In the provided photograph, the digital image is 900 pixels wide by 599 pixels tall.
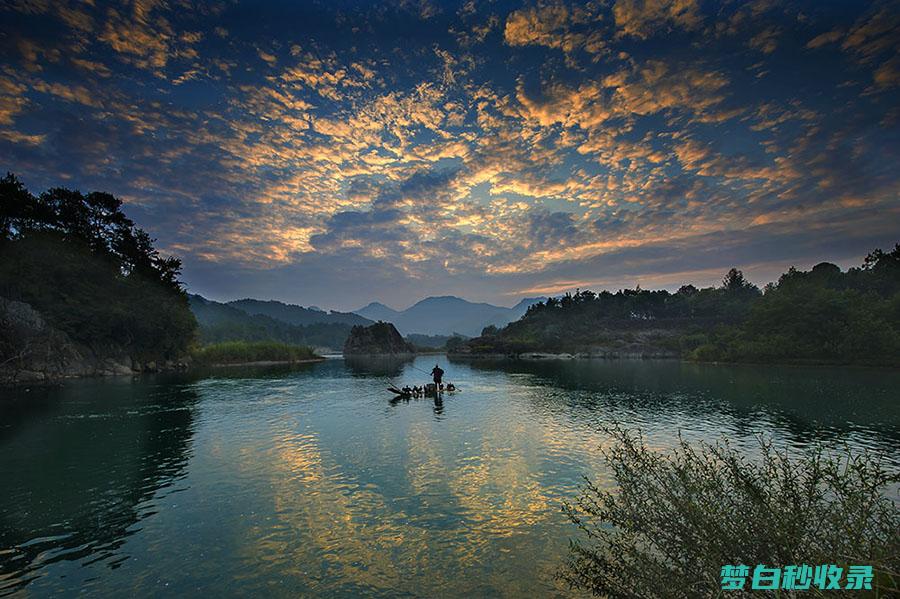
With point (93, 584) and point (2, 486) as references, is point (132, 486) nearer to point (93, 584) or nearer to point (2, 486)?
point (2, 486)

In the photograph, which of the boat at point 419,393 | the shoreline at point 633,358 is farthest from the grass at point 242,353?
the boat at point 419,393

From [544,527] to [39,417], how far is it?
158 ft

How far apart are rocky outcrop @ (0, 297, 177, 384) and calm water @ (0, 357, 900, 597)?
→ 2600cm

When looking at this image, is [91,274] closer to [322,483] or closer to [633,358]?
[322,483]

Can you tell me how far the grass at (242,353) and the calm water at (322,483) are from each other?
68.5m

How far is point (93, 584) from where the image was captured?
40.1ft

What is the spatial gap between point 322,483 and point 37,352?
79465 millimetres

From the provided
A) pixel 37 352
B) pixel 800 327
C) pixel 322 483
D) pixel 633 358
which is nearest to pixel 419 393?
pixel 322 483

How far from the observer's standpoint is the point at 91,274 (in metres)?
88.9

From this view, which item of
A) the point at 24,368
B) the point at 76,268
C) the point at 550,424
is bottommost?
the point at 550,424

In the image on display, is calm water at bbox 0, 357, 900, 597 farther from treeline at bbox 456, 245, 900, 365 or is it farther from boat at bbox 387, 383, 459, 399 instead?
treeline at bbox 456, 245, 900, 365

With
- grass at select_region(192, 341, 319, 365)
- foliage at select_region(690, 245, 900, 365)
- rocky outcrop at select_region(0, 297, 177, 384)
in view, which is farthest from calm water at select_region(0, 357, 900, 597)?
grass at select_region(192, 341, 319, 365)

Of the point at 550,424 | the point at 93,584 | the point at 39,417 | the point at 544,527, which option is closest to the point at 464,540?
the point at 544,527

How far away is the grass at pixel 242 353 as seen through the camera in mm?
115338
